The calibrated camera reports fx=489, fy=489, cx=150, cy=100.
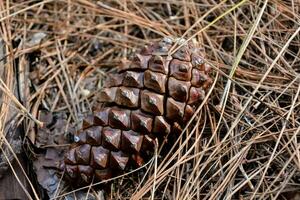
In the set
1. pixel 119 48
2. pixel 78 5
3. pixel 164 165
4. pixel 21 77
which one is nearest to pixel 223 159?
pixel 164 165

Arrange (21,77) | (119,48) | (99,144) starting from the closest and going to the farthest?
(99,144)
(21,77)
(119,48)

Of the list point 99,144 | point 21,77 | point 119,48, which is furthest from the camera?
point 119,48

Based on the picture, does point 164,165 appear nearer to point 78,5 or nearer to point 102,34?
point 102,34
